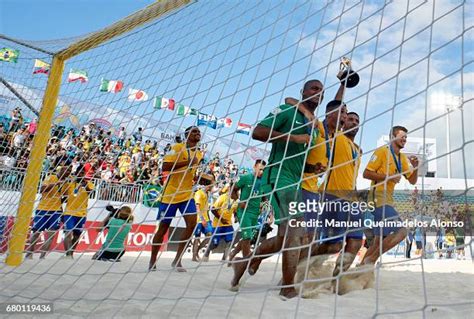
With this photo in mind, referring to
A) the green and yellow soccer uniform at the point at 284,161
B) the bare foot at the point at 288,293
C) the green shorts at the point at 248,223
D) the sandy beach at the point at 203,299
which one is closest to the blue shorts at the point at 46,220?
the sandy beach at the point at 203,299

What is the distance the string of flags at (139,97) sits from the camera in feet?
10.6

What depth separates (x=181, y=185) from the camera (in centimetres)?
361

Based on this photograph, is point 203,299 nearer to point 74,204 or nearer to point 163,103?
point 163,103

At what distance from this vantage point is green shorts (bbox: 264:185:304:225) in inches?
90.5

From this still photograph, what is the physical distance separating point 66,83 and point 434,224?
6336 millimetres

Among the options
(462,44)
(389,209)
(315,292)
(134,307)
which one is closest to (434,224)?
(389,209)

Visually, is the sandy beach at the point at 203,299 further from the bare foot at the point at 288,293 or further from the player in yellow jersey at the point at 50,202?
the player in yellow jersey at the point at 50,202

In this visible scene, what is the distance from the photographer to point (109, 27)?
3.75 metres

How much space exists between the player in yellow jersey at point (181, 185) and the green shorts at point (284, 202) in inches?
46.7

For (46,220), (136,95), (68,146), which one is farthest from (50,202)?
(136,95)

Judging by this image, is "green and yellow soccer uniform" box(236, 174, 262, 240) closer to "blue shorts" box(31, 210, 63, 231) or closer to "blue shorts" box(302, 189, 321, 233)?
"blue shorts" box(302, 189, 321, 233)

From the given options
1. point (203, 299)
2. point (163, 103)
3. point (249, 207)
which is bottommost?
point (203, 299)

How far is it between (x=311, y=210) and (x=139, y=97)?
191 cm

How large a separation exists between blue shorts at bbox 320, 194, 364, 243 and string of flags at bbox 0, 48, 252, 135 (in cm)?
82
